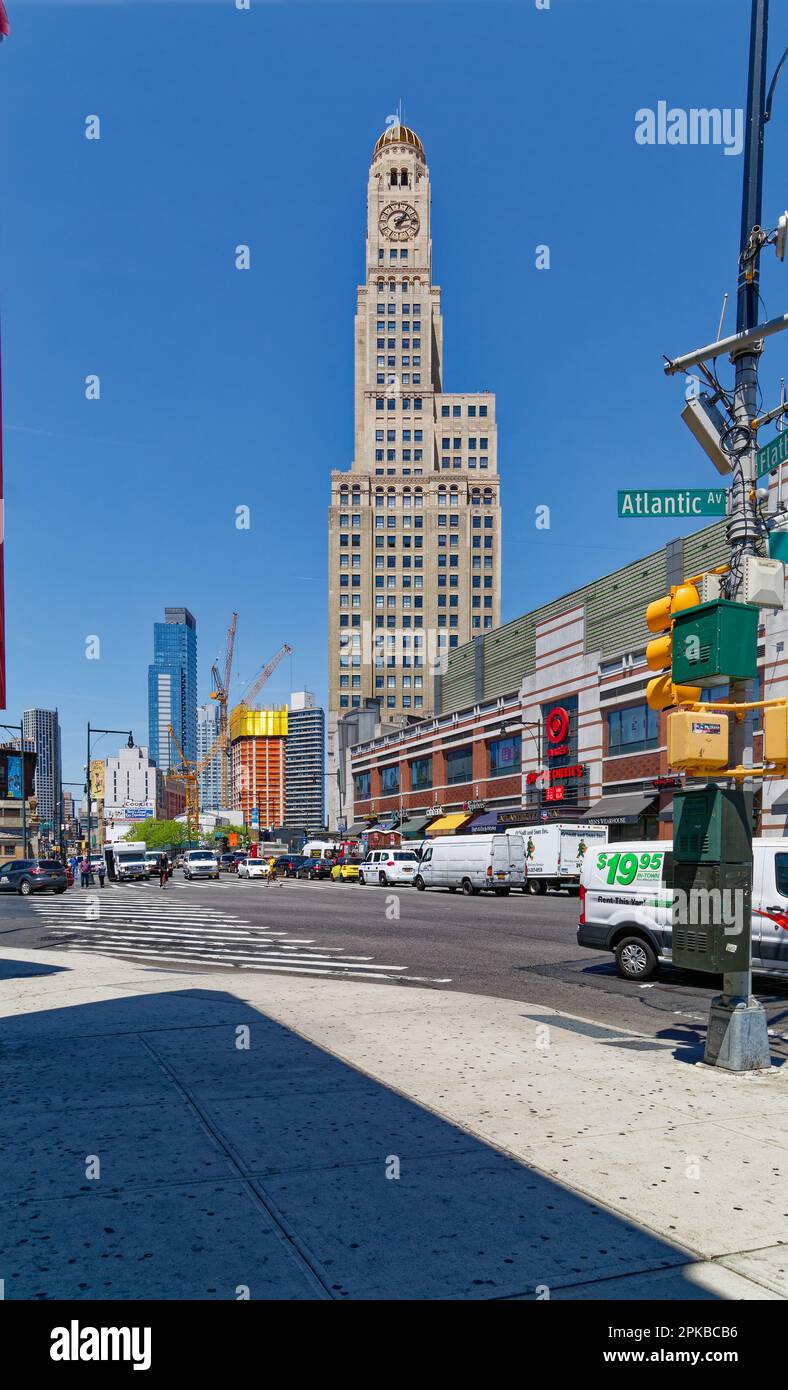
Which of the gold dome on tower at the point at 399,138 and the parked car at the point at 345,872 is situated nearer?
the parked car at the point at 345,872

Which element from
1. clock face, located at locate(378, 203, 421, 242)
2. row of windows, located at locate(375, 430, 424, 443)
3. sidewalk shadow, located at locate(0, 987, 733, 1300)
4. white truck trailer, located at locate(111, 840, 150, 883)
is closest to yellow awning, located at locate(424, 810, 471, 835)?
white truck trailer, located at locate(111, 840, 150, 883)

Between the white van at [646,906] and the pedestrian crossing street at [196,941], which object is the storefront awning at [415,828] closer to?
the pedestrian crossing street at [196,941]

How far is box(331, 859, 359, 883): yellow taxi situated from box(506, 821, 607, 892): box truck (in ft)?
53.3

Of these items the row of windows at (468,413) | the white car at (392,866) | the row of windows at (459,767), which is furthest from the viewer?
the row of windows at (468,413)

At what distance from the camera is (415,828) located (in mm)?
72188

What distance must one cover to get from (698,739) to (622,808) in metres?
38.9

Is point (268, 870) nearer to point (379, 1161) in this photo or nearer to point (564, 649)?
point (564, 649)

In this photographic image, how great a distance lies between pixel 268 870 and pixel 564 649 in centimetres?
2227

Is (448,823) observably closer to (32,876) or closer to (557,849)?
(557,849)

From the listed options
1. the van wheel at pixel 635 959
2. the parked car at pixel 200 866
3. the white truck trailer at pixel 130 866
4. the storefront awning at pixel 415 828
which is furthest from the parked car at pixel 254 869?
the van wheel at pixel 635 959

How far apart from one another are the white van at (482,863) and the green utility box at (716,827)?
3027 cm

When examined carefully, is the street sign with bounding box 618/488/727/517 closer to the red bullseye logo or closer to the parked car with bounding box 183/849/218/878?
the red bullseye logo

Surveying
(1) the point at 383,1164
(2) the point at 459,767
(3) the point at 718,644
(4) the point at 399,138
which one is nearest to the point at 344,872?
(2) the point at 459,767

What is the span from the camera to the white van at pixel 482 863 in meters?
37.8
